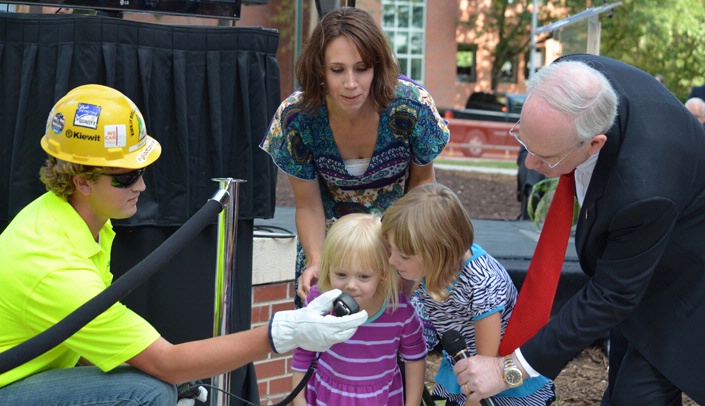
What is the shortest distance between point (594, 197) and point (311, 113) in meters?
0.99

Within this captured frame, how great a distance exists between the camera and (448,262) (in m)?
2.50

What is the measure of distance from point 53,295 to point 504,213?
9.28m

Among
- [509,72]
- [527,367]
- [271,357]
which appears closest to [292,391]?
[527,367]

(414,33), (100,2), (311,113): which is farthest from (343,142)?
(414,33)

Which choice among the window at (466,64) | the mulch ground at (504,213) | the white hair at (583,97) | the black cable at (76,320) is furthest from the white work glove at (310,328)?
the window at (466,64)

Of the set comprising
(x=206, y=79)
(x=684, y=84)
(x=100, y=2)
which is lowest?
(x=684, y=84)

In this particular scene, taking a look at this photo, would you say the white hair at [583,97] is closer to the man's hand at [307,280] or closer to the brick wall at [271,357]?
the man's hand at [307,280]

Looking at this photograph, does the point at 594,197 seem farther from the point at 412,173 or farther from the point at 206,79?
the point at 206,79

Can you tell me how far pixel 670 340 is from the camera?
2.39 m

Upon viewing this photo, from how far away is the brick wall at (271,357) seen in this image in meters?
3.67

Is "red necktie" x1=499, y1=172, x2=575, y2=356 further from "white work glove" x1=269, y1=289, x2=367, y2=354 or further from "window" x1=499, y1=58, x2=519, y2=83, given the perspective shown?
"window" x1=499, y1=58, x2=519, y2=83

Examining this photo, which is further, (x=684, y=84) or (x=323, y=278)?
(x=684, y=84)

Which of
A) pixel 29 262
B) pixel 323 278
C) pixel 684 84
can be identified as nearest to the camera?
pixel 29 262

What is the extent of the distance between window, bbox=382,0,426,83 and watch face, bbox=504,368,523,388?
65.3 ft
